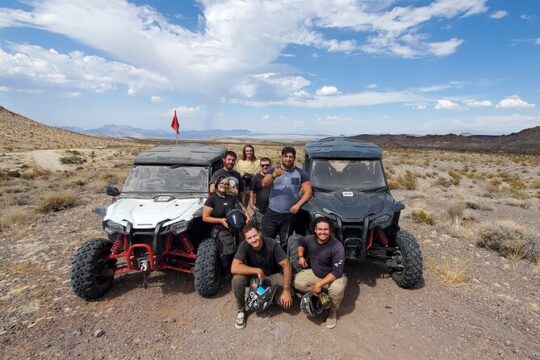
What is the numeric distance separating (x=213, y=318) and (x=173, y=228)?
1417 millimetres

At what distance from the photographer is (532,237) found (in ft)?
24.9

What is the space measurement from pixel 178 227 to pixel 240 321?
1657 mm

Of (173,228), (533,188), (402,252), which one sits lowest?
(533,188)

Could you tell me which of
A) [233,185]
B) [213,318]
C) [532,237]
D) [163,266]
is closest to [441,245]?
[532,237]

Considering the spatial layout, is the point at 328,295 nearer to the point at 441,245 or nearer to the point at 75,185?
the point at 441,245

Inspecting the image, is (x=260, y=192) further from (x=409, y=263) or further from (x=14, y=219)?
(x=14, y=219)

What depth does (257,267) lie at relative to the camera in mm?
4676

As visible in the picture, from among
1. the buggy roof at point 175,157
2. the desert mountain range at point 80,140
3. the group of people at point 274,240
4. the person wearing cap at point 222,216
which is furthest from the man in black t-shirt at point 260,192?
the desert mountain range at point 80,140

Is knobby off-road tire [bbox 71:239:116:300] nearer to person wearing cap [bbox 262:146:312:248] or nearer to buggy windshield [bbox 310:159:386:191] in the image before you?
person wearing cap [bbox 262:146:312:248]

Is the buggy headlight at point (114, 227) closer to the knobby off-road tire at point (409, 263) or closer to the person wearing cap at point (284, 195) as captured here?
the person wearing cap at point (284, 195)

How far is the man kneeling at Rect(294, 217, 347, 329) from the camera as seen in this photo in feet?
14.6

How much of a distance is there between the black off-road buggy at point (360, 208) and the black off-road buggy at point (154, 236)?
156 centimetres

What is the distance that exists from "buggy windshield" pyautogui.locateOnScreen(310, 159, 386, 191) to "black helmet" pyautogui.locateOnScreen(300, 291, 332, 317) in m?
2.46

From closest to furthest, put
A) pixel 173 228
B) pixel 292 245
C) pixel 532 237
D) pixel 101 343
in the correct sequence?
pixel 101 343
pixel 173 228
pixel 292 245
pixel 532 237
